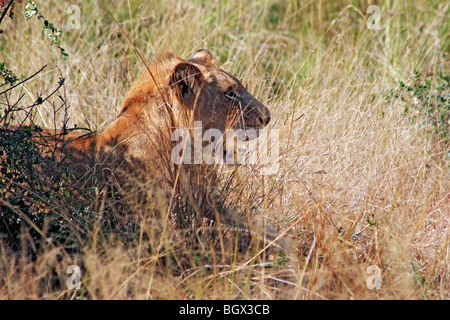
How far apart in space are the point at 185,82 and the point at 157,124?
35cm

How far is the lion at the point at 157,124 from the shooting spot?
3.54 m

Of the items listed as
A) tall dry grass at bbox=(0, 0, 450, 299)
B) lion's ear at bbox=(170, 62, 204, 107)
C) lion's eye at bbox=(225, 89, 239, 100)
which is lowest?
tall dry grass at bbox=(0, 0, 450, 299)

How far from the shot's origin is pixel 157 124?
363cm

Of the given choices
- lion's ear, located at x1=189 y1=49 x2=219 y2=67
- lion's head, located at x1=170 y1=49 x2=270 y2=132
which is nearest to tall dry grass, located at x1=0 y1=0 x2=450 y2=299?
lion's head, located at x1=170 y1=49 x2=270 y2=132

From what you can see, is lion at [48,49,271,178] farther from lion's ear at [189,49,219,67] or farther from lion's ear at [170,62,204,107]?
lion's ear at [189,49,219,67]

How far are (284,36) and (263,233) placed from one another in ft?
14.6

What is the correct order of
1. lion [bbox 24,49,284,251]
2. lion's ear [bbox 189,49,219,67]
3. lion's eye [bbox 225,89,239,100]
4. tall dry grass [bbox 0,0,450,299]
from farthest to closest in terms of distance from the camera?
lion's ear [bbox 189,49,219,67] → lion's eye [bbox 225,89,239,100] → lion [bbox 24,49,284,251] → tall dry grass [bbox 0,0,450,299]

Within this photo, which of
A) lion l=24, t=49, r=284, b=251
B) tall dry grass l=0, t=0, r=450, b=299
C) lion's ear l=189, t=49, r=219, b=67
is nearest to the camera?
tall dry grass l=0, t=0, r=450, b=299

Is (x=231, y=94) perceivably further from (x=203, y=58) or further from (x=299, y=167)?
(x=299, y=167)

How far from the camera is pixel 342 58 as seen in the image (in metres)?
6.13

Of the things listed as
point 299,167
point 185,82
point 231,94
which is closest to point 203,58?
point 231,94

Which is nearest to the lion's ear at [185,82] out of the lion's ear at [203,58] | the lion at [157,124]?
the lion at [157,124]

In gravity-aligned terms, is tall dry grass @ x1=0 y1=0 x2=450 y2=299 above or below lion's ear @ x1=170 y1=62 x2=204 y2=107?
below

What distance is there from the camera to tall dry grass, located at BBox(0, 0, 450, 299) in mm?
2852
